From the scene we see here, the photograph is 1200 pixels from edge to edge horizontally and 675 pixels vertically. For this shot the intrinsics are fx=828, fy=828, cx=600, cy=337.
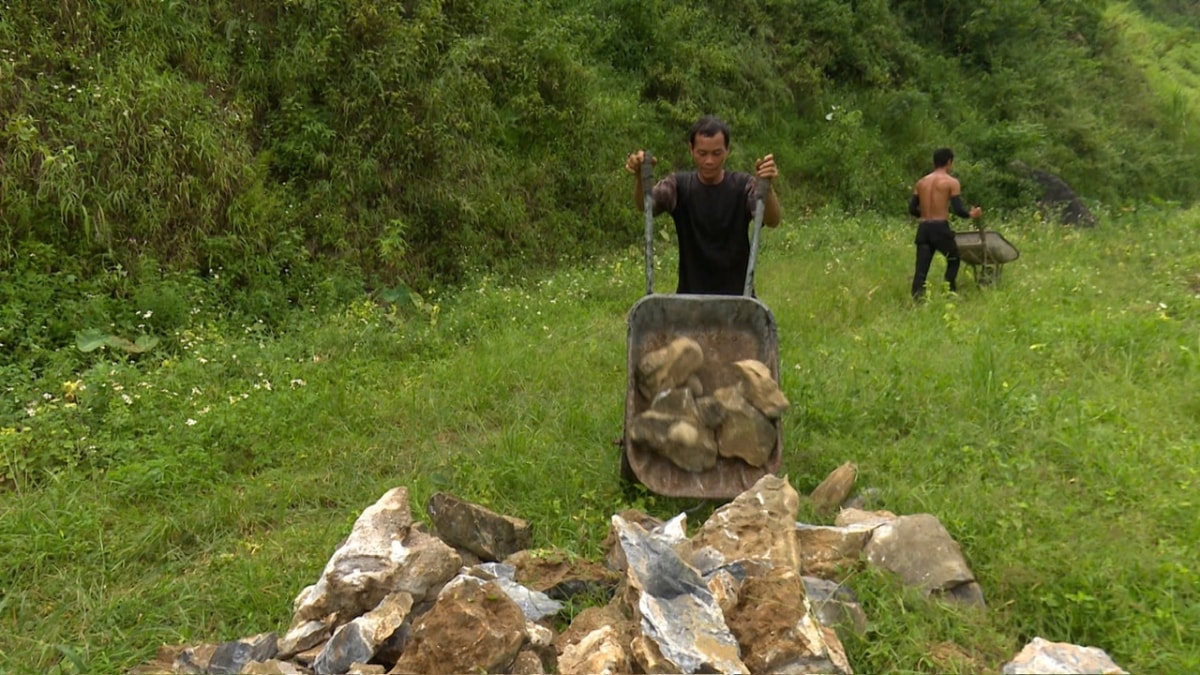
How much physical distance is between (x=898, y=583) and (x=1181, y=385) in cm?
271

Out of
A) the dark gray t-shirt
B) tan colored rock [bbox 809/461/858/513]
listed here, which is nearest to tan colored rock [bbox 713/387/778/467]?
tan colored rock [bbox 809/461/858/513]

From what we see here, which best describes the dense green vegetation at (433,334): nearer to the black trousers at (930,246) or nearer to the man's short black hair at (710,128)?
the black trousers at (930,246)

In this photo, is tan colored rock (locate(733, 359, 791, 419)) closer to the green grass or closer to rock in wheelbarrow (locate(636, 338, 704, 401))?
rock in wheelbarrow (locate(636, 338, 704, 401))

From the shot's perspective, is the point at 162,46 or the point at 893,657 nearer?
the point at 893,657

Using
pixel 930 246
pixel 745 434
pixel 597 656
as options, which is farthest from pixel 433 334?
pixel 930 246

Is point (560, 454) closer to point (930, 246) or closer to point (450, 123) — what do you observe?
point (930, 246)

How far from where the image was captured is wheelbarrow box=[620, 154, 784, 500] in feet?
12.3

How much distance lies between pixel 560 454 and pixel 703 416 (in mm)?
1056

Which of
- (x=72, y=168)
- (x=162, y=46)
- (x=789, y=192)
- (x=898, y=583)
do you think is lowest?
(x=789, y=192)

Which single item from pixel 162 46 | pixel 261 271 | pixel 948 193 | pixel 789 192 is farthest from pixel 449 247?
pixel 789 192

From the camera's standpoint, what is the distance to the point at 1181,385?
463cm

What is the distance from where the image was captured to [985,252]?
24.3ft

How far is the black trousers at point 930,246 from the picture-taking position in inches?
295

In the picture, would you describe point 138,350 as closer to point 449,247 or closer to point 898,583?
point 449,247
